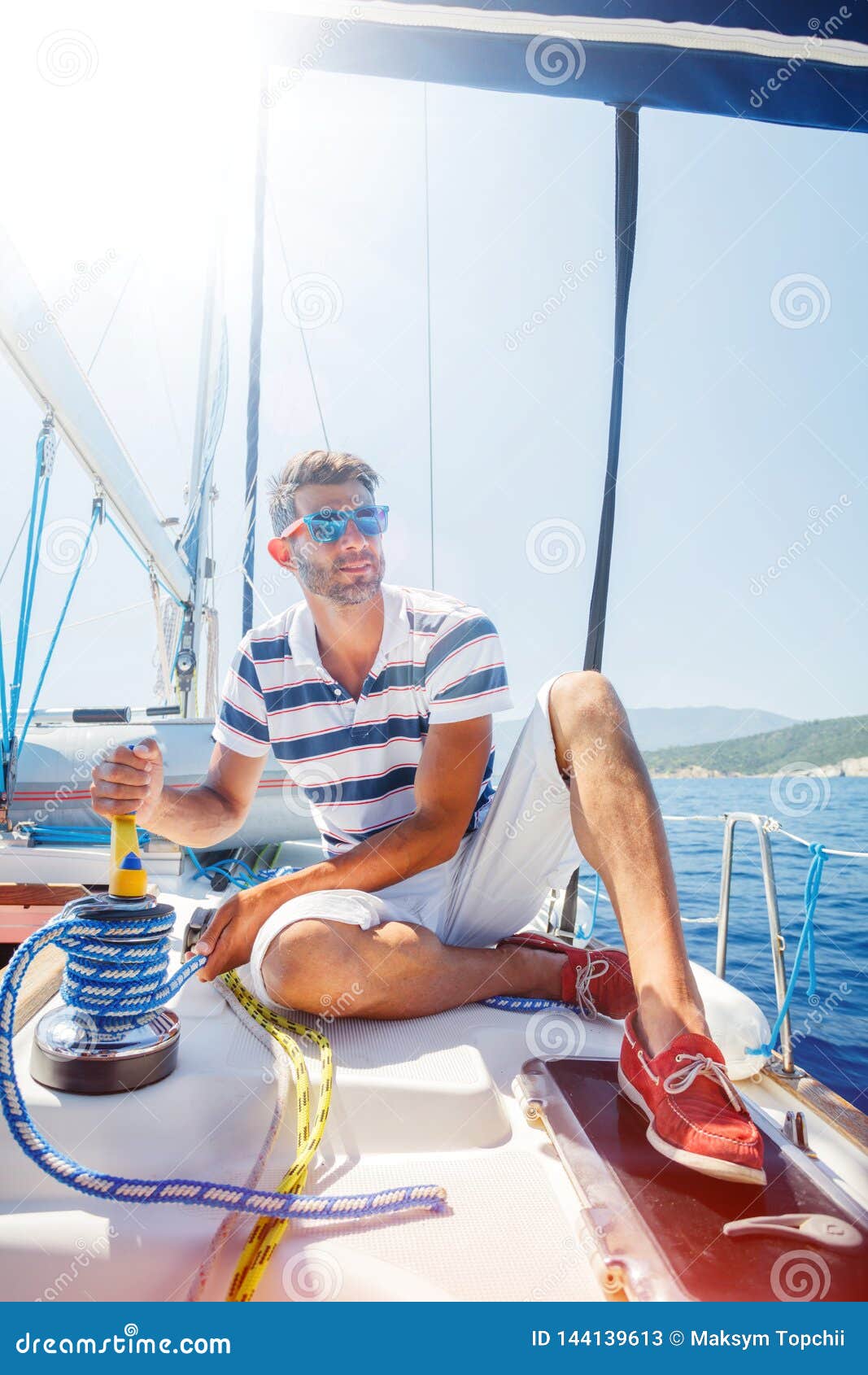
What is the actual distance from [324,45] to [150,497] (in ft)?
10.0

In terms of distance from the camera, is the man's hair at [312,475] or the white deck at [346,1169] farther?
the man's hair at [312,475]

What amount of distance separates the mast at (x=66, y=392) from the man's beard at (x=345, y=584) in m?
1.23

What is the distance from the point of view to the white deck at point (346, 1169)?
2.27ft

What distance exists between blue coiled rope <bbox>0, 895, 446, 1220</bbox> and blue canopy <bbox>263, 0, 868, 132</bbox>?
1590 millimetres

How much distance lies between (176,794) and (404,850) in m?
0.52
